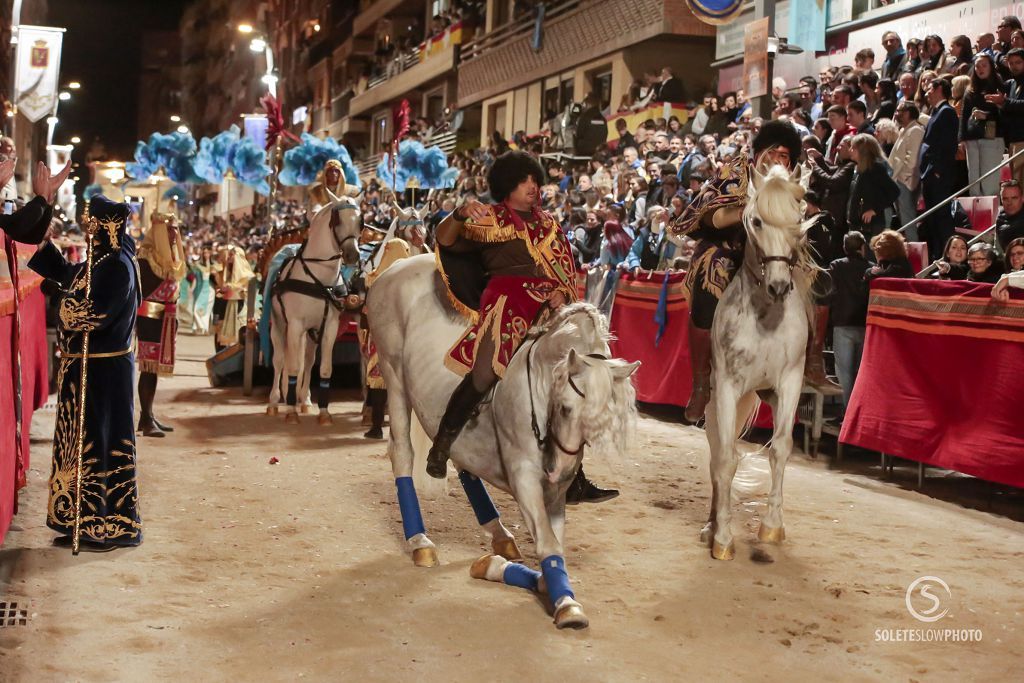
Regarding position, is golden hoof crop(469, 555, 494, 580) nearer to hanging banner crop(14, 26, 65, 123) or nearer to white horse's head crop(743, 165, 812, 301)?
white horse's head crop(743, 165, 812, 301)

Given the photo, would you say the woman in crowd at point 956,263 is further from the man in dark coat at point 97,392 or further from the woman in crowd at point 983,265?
the man in dark coat at point 97,392

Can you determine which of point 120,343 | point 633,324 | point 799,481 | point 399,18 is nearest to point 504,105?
point 399,18

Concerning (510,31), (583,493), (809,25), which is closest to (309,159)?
(809,25)

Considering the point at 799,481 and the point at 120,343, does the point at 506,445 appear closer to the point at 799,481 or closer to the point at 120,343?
the point at 120,343

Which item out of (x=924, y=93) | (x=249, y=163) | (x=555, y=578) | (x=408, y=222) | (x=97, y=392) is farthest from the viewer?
(x=249, y=163)

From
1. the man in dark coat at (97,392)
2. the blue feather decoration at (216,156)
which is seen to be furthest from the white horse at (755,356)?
the blue feather decoration at (216,156)

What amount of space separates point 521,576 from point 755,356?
2.18m

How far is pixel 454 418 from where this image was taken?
19.7ft

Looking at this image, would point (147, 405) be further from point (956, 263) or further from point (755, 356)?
point (956, 263)

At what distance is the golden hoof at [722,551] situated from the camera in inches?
268

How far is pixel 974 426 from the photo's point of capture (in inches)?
337

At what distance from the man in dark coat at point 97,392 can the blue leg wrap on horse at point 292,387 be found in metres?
5.87

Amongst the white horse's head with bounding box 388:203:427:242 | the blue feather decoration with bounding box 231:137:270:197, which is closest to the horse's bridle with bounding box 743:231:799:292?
the white horse's head with bounding box 388:203:427:242

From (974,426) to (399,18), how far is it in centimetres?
4898
